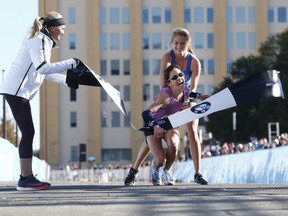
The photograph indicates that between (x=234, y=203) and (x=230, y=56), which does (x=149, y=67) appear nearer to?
(x=230, y=56)

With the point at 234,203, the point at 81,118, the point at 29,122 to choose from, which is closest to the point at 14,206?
the point at 234,203

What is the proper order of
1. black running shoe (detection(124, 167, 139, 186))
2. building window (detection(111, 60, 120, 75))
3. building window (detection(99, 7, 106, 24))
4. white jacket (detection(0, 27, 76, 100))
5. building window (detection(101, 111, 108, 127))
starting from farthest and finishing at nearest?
building window (detection(99, 7, 106, 24)) → building window (detection(111, 60, 120, 75)) → building window (detection(101, 111, 108, 127)) → black running shoe (detection(124, 167, 139, 186)) → white jacket (detection(0, 27, 76, 100))

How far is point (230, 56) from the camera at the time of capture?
107188mm

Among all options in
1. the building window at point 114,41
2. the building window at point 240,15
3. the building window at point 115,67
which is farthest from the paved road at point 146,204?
the building window at point 240,15

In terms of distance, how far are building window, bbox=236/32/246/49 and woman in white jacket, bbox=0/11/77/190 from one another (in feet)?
319

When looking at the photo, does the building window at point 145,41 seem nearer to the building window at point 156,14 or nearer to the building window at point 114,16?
the building window at point 156,14

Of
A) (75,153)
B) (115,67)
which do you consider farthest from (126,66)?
(75,153)

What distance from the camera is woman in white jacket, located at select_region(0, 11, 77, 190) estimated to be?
35.2 feet

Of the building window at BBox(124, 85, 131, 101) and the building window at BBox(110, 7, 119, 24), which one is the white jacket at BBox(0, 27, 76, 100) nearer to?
the building window at BBox(124, 85, 131, 101)

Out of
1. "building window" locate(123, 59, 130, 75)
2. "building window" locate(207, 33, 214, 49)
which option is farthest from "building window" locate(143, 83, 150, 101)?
"building window" locate(207, 33, 214, 49)

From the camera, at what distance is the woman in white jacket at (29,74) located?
10727 millimetres

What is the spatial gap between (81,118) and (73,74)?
93617mm

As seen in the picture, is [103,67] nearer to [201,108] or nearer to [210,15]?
[210,15]

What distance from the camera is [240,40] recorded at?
10756cm
